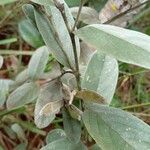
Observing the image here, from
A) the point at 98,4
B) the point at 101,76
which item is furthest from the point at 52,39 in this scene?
the point at 98,4

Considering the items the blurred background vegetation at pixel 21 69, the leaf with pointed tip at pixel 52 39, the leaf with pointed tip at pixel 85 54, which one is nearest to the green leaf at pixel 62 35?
the leaf with pointed tip at pixel 52 39

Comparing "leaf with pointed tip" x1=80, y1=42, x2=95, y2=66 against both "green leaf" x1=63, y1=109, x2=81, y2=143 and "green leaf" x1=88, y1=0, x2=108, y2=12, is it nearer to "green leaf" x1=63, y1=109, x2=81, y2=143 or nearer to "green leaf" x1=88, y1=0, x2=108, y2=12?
"green leaf" x1=63, y1=109, x2=81, y2=143

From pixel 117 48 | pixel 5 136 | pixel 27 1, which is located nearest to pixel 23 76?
pixel 5 136

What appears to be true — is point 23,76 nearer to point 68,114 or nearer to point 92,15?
point 92,15

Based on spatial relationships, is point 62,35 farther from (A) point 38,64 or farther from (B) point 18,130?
(B) point 18,130

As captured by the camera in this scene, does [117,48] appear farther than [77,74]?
No
